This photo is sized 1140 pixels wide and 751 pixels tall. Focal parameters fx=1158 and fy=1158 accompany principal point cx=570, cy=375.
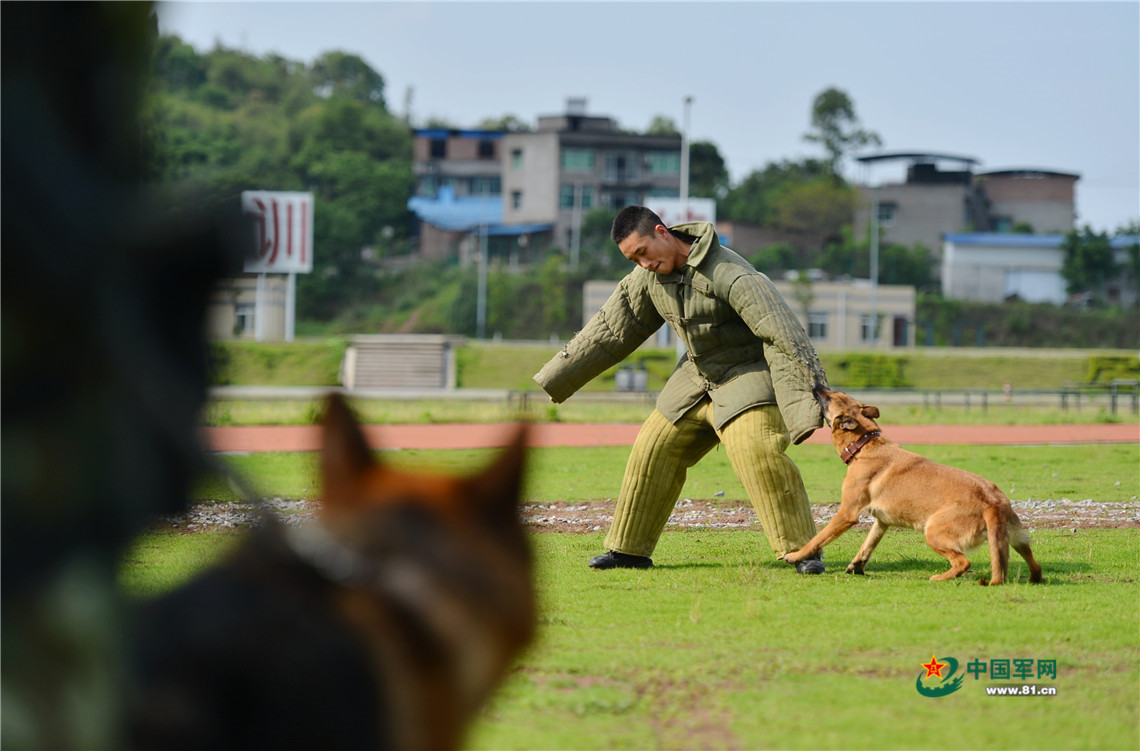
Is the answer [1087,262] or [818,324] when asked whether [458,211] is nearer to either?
[818,324]

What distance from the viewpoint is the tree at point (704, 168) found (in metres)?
95.6

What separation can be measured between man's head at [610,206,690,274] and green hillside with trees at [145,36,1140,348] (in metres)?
56.1

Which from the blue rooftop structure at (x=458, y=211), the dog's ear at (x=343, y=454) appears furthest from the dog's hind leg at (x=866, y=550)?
the blue rooftop structure at (x=458, y=211)

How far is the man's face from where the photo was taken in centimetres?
736

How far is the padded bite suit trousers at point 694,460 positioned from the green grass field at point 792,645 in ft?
0.94

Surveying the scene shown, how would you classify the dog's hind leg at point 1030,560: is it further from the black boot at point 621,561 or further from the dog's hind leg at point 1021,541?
the black boot at point 621,561

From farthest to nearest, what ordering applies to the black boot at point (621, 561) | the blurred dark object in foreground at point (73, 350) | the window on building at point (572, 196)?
the window on building at point (572, 196) < the black boot at point (621, 561) < the blurred dark object in foreground at point (73, 350)

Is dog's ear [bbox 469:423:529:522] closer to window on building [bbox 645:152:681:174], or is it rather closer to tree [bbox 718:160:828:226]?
tree [bbox 718:160:828:226]

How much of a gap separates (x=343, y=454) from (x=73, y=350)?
17.2 inches

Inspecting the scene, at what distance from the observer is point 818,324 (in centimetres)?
7056

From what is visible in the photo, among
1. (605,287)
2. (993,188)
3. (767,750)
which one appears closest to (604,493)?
(767,750)

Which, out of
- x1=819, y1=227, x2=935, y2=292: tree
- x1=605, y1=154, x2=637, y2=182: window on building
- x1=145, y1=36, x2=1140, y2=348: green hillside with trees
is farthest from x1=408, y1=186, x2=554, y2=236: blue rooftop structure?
x1=819, y1=227, x2=935, y2=292: tree

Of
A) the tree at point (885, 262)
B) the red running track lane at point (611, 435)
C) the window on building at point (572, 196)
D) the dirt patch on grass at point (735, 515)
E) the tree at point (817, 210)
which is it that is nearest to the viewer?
the dirt patch on grass at point (735, 515)

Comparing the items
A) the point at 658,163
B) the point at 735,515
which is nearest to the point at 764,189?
the point at 658,163
